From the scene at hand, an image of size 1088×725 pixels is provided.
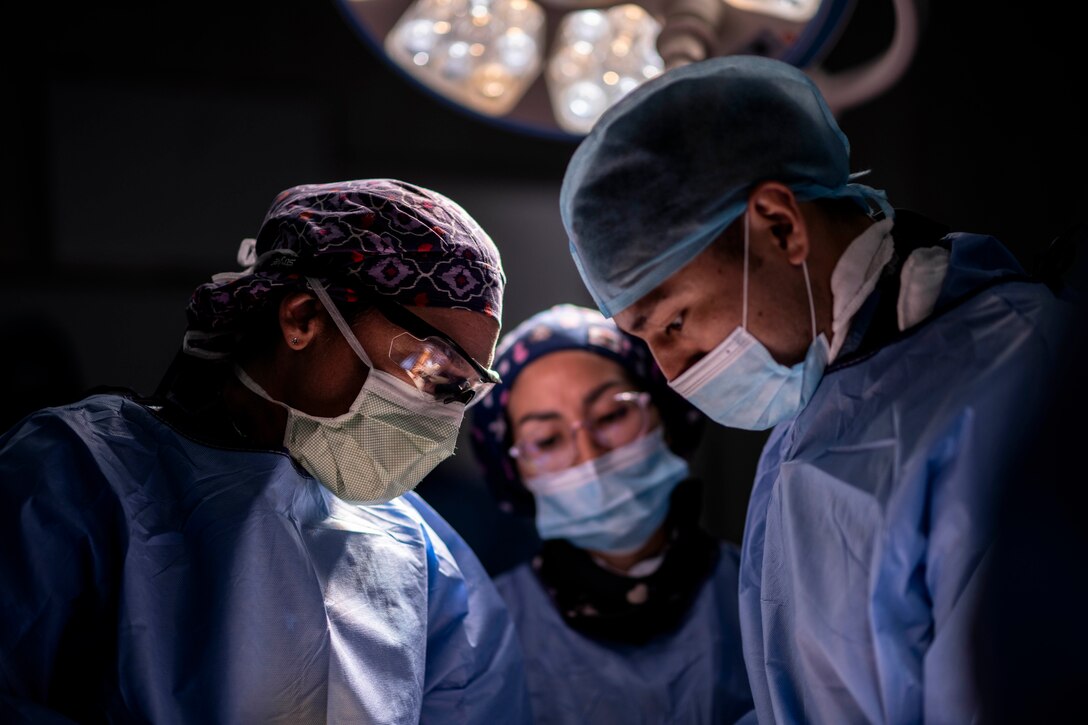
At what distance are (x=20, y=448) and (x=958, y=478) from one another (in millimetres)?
1247

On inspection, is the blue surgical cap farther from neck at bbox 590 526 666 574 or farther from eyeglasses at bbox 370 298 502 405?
neck at bbox 590 526 666 574

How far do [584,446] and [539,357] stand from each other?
263 millimetres

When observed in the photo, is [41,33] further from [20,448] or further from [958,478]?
[958,478]

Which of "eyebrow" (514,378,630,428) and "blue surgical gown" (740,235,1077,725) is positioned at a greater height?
"blue surgical gown" (740,235,1077,725)

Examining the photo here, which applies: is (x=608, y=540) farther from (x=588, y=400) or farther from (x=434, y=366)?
(x=434, y=366)

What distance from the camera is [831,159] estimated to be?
4.54 feet

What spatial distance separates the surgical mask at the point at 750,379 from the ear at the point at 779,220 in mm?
17

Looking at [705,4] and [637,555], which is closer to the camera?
[705,4]

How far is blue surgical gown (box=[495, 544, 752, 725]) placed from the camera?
2045 mm

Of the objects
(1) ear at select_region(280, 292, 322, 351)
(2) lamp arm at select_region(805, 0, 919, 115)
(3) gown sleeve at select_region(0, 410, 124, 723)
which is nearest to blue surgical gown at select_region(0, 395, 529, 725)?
(3) gown sleeve at select_region(0, 410, 124, 723)

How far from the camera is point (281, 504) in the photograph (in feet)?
4.92

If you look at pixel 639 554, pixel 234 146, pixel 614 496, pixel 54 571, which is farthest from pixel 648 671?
pixel 234 146

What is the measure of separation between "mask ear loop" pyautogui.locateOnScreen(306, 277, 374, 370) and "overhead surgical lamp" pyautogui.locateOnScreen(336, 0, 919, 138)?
0.44 m

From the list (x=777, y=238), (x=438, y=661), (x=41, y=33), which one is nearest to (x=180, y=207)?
(x=41, y=33)
